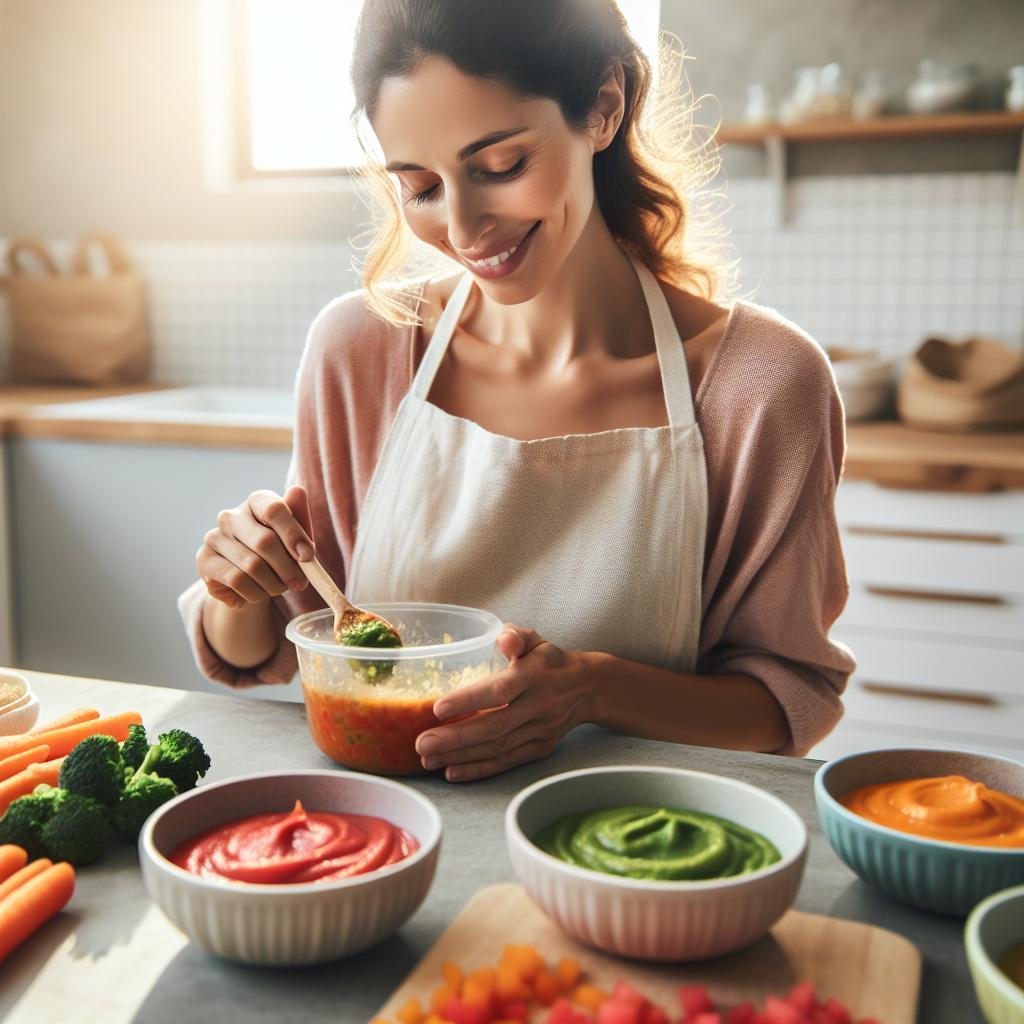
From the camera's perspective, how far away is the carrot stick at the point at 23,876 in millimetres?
846

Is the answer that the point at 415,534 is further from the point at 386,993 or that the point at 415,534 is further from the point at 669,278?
the point at 386,993

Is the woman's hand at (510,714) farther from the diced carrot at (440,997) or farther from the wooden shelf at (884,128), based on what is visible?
the wooden shelf at (884,128)

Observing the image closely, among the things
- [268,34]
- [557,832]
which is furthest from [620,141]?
[268,34]

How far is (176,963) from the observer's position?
807 mm

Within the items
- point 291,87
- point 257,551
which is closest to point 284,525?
point 257,551

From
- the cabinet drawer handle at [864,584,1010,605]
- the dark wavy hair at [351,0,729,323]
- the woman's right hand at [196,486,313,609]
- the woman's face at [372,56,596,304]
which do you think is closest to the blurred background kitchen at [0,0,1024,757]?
the cabinet drawer handle at [864,584,1010,605]

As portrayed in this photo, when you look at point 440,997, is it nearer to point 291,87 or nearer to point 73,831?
point 73,831

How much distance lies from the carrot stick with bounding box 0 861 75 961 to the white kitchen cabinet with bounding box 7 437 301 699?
2.08 metres

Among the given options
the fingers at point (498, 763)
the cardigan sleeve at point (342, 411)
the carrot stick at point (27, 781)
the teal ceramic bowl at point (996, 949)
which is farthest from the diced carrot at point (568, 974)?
the cardigan sleeve at point (342, 411)

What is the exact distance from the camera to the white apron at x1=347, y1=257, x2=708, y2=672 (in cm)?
149

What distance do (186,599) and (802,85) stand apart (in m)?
2.19

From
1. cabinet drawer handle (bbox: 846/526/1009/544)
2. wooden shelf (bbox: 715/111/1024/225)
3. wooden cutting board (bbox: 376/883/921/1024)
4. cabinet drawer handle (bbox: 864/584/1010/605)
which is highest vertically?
wooden shelf (bbox: 715/111/1024/225)

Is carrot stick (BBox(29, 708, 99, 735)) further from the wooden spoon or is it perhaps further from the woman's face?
the woman's face

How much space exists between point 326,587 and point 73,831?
377 mm
